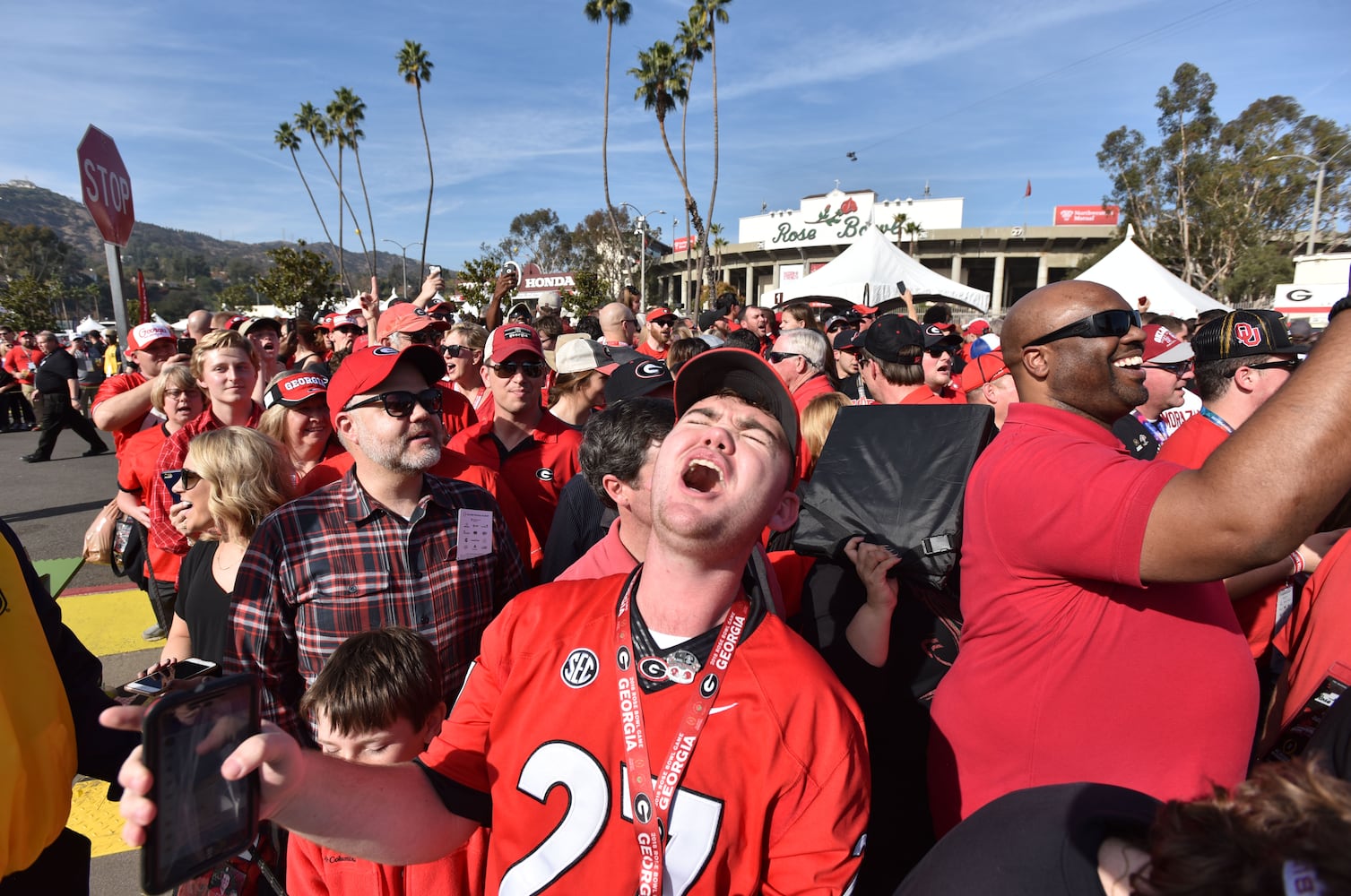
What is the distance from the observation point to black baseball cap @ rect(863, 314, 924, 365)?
473 centimetres

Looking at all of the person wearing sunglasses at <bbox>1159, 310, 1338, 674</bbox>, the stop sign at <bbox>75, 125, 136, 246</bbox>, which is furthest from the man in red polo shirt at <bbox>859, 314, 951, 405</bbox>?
the stop sign at <bbox>75, 125, 136, 246</bbox>

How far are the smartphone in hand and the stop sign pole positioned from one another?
5.11 m

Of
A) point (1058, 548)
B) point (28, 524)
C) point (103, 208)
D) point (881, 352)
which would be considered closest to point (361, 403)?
point (1058, 548)

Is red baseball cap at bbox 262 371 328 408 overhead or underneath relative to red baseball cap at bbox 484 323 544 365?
underneath

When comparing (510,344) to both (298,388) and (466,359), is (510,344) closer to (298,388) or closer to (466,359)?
(298,388)

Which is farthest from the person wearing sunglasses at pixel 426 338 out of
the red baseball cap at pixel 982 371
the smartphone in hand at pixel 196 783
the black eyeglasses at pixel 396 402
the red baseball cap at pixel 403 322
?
the red baseball cap at pixel 982 371

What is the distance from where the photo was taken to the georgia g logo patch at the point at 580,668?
4.85ft

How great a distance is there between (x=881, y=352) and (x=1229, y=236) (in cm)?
4440

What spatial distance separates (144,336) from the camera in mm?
5965

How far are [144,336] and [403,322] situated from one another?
242cm

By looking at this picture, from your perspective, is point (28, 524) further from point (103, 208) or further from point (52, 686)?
point (52, 686)

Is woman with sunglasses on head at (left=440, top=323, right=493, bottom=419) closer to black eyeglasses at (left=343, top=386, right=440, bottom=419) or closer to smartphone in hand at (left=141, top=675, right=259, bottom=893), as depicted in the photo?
black eyeglasses at (left=343, top=386, right=440, bottom=419)

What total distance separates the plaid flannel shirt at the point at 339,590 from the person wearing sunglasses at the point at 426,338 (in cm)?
141

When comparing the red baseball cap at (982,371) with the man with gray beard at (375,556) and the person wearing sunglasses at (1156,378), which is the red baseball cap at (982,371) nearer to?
the person wearing sunglasses at (1156,378)
